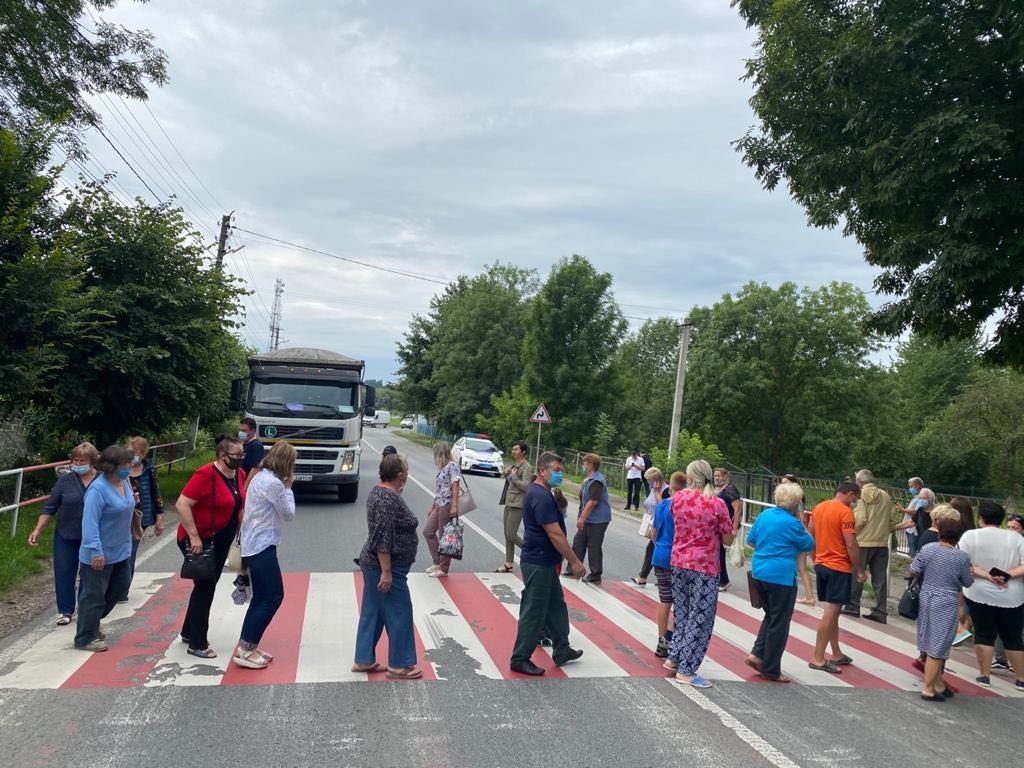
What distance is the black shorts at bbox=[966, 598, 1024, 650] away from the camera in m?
6.86

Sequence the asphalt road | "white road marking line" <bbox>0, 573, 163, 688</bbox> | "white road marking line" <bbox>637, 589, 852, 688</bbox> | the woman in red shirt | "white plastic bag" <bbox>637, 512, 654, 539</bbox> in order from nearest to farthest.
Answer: the asphalt road
"white road marking line" <bbox>0, 573, 163, 688</bbox>
the woman in red shirt
"white road marking line" <bbox>637, 589, 852, 688</bbox>
"white plastic bag" <bbox>637, 512, 654, 539</bbox>

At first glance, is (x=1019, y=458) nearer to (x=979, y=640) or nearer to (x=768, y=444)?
(x=768, y=444)

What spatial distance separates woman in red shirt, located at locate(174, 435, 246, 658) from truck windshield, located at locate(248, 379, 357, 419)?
417 inches

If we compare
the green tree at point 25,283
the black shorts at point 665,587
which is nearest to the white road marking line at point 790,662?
the black shorts at point 665,587

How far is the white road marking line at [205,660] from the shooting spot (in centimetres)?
572

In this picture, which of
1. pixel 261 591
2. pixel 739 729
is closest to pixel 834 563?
pixel 739 729

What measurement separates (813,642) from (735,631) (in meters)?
0.77

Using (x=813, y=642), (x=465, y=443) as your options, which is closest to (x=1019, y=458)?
(x=465, y=443)

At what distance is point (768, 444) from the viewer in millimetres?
51188

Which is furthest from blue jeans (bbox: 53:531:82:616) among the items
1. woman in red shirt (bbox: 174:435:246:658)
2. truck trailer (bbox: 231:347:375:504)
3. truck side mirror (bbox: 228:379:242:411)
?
truck side mirror (bbox: 228:379:242:411)

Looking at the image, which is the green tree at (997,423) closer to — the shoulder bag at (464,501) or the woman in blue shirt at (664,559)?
the woman in blue shirt at (664,559)

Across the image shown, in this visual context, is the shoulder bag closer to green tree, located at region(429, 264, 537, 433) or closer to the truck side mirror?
the truck side mirror

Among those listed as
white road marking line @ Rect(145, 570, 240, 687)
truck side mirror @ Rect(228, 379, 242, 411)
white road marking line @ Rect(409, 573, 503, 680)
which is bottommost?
white road marking line @ Rect(145, 570, 240, 687)

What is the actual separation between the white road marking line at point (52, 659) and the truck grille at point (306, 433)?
8894 mm
